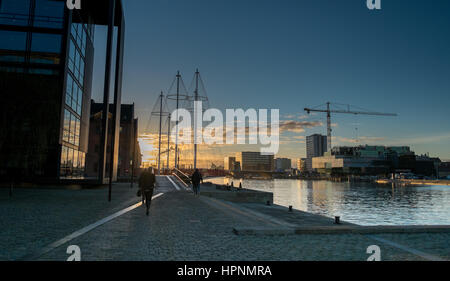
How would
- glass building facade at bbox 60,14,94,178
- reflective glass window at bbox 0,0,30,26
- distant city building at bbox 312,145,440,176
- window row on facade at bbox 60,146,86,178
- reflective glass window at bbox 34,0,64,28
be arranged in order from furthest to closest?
1. distant city building at bbox 312,145,440,176
2. glass building facade at bbox 60,14,94,178
3. window row on facade at bbox 60,146,86,178
4. reflective glass window at bbox 34,0,64,28
5. reflective glass window at bbox 0,0,30,26

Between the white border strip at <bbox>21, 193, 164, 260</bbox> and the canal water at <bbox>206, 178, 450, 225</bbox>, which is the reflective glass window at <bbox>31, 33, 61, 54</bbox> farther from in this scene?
the canal water at <bbox>206, 178, 450, 225</bbox>

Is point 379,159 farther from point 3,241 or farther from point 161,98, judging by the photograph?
point 3,241

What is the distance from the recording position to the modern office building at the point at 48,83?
16.5 m

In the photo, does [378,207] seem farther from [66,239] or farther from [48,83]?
[66,239]

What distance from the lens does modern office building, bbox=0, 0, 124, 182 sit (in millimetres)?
16500

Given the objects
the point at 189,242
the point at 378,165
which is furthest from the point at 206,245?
the point at 378,165

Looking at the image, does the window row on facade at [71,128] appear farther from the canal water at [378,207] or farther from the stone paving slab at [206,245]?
the canal water at [378,207]

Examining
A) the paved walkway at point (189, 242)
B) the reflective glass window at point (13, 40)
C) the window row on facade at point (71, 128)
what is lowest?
the paved walkway at point (189, 242)

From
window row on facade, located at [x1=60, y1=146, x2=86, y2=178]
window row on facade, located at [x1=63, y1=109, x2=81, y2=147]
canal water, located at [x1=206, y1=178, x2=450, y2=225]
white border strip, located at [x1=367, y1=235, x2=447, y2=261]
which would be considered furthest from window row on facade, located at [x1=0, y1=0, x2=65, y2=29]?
canal water, located at [x1=206, y1=178, x2=450, y2=225]

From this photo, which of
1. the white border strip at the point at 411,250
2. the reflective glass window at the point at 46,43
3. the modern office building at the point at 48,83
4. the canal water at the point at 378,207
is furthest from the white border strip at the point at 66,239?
the canal water at the point at 378,207

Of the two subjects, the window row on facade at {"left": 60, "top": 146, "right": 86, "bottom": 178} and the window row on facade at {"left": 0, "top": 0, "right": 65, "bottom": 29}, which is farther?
the window row on facade at {"left": 60, "top": 146, "right": 86, "bottom": 178}

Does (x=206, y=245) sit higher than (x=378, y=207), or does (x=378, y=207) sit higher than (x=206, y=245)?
(x=206, y=245)

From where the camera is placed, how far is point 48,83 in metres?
18.6

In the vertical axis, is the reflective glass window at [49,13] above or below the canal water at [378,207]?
above
